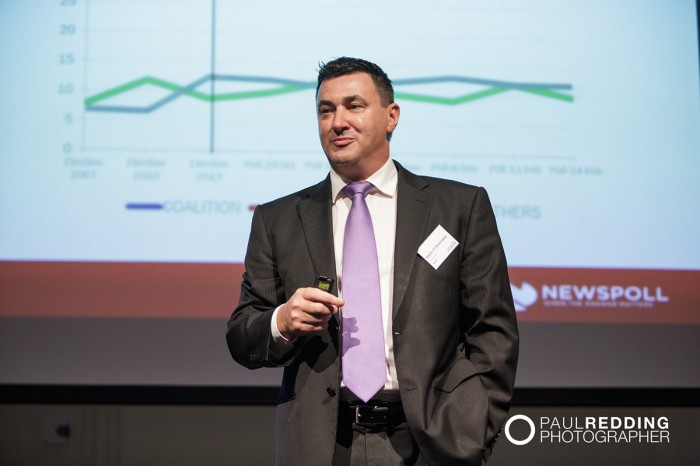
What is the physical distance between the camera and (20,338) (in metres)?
3.28

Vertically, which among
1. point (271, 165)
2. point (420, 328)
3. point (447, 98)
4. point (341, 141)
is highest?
point (447, 98)

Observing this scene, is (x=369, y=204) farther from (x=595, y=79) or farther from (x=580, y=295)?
(x=595, y=79)

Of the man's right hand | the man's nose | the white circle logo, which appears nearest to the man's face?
the man's nose

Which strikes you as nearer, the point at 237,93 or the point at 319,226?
the point at 319,226

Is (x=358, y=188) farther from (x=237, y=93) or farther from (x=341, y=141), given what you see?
(x=237, y=93)

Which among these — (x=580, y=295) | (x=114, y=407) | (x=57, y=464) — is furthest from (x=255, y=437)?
(x=580, y=295)

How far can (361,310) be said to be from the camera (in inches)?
65.4

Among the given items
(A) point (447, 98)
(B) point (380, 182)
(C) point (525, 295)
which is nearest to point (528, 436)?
(C) point (525, 295)

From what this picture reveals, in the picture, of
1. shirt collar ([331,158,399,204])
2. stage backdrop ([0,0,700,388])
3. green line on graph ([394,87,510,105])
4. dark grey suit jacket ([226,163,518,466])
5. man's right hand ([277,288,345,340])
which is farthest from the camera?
green line on graph ([394,87,510,105])

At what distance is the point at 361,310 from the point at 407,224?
0.23 metres

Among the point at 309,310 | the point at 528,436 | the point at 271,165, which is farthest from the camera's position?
the point at 528,436

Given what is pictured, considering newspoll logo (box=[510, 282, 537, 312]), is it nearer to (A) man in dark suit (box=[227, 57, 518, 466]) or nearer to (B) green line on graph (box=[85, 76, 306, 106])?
(B) green line on graph (box=[85, 76, 306, 106])

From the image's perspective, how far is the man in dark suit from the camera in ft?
5.18

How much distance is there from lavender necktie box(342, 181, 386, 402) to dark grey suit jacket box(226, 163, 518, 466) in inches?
1.4
